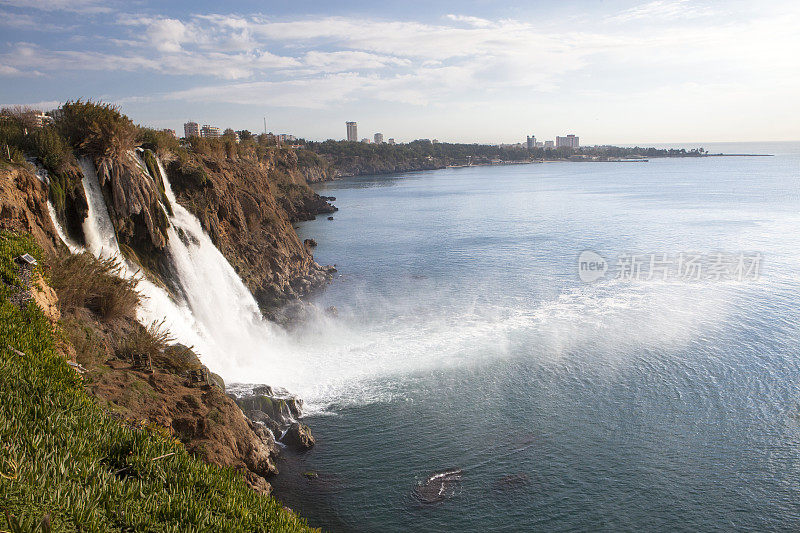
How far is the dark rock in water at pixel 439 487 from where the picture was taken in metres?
15.5

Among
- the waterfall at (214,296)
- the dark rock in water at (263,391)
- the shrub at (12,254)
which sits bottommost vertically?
the dark rock in water at (263,391)

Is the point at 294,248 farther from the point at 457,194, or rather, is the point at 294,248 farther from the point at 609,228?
the point at 457,194

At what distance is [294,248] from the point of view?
4100 cm

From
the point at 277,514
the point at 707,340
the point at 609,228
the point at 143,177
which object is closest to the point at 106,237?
the point at 143,177

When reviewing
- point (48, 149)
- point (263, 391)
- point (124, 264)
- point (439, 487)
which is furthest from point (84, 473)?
point (48, 149)

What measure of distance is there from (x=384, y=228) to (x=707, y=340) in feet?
138

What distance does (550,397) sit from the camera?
69.5 feet

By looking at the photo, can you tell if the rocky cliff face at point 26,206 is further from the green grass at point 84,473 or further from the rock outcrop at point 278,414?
the rock outcrop at point 278,414

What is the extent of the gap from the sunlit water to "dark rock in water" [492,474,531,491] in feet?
0.17

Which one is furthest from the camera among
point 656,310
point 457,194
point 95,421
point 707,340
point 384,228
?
point 457,194

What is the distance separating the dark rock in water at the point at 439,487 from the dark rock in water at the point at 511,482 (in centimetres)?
113

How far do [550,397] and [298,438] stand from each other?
9571mm

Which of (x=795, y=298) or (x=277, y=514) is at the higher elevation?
(x=277, y=514)

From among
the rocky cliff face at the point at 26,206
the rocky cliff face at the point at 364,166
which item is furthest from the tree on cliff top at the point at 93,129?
the rocky cliff face at the point at 364,166
